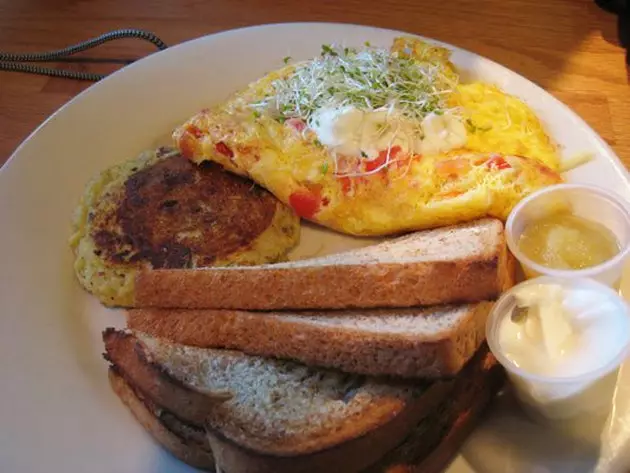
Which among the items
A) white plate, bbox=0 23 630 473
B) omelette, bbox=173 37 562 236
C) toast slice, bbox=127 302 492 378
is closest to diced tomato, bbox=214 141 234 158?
omelette, bbox=173 37 562 236

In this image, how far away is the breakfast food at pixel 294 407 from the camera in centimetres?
168

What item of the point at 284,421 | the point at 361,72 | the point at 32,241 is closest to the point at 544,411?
the point at 284,421

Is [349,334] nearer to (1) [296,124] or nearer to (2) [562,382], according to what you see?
(2) [562,382]

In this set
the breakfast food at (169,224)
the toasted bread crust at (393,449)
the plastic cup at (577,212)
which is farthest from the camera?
the breakfast food at (169,224)

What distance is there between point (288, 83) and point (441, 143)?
787 mm

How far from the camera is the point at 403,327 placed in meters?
1.88

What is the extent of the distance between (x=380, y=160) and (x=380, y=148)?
52 mm

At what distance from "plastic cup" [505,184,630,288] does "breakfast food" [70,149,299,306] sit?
3.04ft

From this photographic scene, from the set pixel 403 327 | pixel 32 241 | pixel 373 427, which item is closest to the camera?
pixel 373 427

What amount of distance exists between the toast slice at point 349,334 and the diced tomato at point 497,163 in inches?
28.0

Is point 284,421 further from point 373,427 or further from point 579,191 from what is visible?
point 579,191

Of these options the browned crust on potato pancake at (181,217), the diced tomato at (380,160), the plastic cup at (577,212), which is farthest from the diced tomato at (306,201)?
the plastic cup at (577,212)

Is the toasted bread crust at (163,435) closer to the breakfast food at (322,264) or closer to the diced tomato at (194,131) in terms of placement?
the breakfast food at (322,264)

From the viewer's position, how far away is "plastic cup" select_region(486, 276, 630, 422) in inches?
68.5
